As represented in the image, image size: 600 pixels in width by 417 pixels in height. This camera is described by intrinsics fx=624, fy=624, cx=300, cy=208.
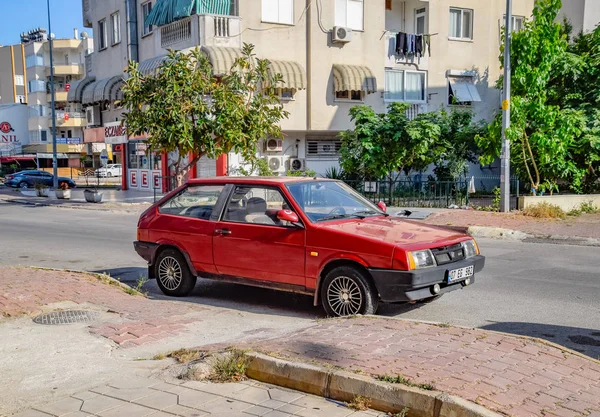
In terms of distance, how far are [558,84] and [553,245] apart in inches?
415

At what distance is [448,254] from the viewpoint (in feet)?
22.8

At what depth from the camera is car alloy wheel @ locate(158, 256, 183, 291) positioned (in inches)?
333

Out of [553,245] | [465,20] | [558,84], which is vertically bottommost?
[553,245]

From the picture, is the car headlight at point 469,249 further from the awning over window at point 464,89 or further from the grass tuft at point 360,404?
the awning over window at point 464,89

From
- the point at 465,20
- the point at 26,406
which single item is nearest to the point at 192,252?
the point at 26,406

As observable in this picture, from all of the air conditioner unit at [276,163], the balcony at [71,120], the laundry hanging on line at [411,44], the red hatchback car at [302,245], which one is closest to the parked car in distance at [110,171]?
the balcony at [71,120]

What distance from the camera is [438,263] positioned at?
6777 mm

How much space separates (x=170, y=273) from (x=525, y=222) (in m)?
11.4

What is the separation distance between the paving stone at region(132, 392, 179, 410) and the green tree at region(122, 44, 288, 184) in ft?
51.4

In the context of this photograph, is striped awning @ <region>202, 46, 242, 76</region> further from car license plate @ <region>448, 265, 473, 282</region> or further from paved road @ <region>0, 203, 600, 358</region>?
car license plate @ <region>448, 265, 473, 282</region>

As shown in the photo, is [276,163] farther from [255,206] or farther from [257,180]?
[255,206]

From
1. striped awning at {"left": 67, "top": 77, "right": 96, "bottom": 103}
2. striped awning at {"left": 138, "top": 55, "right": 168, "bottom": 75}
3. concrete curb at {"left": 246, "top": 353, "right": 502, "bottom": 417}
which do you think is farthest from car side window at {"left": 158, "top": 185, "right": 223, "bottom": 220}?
striped awning at {"left": 67, "top": 77, "right": 96, "bottom": 103}

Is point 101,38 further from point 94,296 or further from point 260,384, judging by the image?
point 260,384

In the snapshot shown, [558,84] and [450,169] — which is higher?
[558,84]
